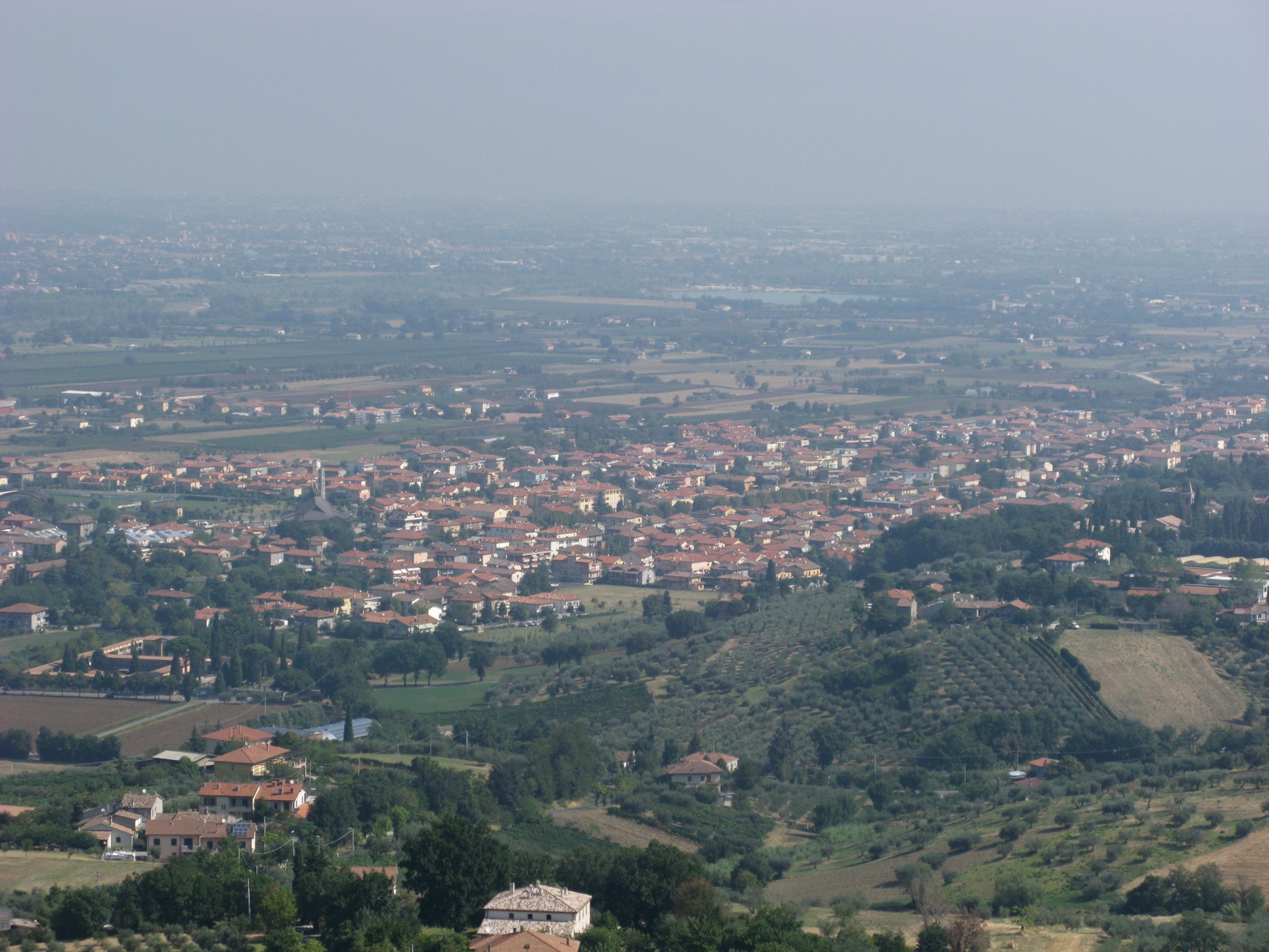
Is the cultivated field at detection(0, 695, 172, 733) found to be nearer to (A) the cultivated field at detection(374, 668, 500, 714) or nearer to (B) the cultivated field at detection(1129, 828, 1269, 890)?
(A) the cultivated field at detection(374, 668, 500, 714)

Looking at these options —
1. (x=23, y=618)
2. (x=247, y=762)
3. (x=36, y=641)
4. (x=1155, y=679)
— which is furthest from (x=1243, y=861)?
(x=23, y=618)

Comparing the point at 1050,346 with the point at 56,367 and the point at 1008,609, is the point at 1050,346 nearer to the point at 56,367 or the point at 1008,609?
the point at 56,367

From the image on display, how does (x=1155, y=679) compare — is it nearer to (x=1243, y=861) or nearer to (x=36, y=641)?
(x=1243, y=861)

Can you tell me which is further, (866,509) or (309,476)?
(309,476)

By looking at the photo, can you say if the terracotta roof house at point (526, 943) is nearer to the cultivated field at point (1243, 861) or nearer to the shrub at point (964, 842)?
the cultivated field at point (1243, 861)

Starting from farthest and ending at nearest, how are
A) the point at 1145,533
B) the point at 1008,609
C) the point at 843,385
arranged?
1. the point at 843,385
2. the point at 1145,533
3. the point at 1008,609

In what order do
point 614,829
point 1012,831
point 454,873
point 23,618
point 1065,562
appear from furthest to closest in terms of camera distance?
1. point 23,618
2. point 1065,562
3. point 614,829
4. point 1012,831
5. point 454,873

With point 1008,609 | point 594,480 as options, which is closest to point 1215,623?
point 1008,609
